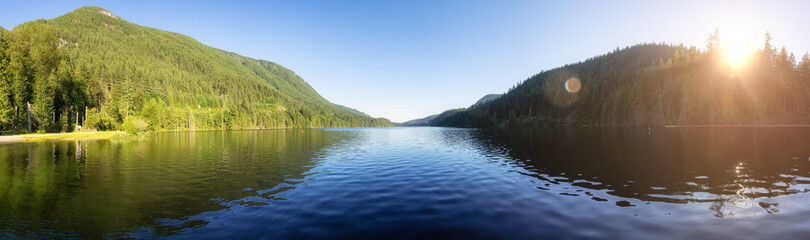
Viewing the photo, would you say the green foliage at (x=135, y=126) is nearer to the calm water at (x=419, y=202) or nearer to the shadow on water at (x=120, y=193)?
the shadow on water at (x=120, y=193)

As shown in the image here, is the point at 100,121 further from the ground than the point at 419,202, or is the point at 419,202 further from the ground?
the point at 100,121

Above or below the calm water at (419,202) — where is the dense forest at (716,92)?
above

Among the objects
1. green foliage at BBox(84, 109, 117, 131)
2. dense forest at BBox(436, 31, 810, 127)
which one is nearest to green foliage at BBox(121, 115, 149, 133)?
green foliage at BBox(84, 109, 117, 131)

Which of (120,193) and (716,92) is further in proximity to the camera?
(716,92)

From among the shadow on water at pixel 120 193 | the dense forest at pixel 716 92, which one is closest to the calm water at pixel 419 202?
the shadow on water at pixel 120 193

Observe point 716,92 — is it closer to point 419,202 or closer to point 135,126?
point 419,202

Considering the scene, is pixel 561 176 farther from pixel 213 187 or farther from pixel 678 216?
pixel 213 187

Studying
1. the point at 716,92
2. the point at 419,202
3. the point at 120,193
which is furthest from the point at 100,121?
the point at 716,92

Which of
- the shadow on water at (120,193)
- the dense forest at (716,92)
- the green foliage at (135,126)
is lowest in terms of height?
the shadow on water at (120,193)

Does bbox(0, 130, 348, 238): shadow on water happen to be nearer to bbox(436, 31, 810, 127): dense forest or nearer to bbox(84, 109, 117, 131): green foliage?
bbox(84, 109, 117, 131): green foliage

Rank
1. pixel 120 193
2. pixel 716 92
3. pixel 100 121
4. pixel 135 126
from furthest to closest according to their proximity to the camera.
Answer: pixel 716 92, pixel 100 121, pixel 135 126, pixel 120 193

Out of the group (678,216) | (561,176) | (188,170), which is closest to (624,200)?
(678,216)

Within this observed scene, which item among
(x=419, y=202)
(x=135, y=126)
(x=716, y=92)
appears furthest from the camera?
(x=716, y=92)

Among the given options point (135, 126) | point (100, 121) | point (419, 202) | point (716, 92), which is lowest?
point (419, 202)
